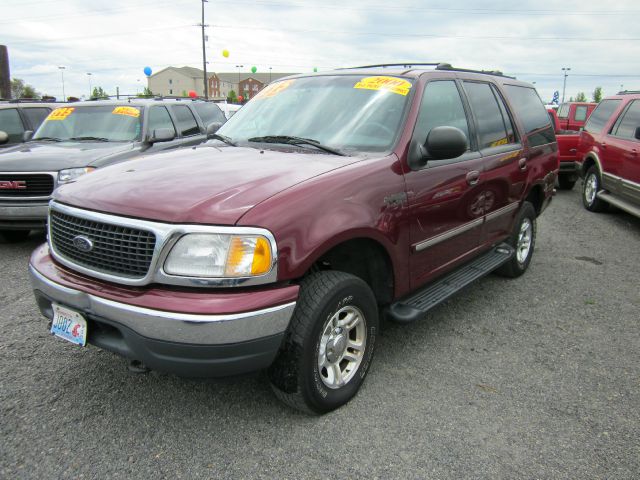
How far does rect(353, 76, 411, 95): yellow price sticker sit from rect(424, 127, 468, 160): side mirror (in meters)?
0.46

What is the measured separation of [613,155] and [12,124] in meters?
9.67

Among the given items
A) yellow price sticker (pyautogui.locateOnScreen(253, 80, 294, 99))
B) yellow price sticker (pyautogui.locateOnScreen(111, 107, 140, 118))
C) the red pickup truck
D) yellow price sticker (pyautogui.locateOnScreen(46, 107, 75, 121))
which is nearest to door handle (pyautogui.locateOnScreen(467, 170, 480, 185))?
yellow price sticker (pyautogui.locateOnScreen(253, 80, 294, 99))

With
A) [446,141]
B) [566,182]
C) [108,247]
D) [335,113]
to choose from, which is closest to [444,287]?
[446,141]

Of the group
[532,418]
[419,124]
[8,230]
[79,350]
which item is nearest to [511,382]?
[532,418]

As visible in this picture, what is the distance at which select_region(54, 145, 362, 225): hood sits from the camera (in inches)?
88.9

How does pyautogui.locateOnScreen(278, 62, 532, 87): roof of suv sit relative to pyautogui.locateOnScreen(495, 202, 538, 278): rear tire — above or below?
above

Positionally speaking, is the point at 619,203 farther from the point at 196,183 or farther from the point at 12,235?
the point at 12,235

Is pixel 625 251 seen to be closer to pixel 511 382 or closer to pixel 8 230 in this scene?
pixel 511 382

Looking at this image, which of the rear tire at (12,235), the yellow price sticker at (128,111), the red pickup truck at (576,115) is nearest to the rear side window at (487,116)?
the yellow price sticker at (128,111)

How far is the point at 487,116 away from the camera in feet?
13.6

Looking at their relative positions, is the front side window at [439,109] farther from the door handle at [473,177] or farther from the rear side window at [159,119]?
the rear side window at [159,119]

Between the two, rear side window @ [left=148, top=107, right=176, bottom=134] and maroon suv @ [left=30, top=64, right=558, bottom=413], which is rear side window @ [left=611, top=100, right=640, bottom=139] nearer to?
maroon suv @ [left=30, top=64, right=558, bottom=413]

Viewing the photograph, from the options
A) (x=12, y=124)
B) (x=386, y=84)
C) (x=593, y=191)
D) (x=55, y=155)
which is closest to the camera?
(x=386, y=84)

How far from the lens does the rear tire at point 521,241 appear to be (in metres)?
4.74
